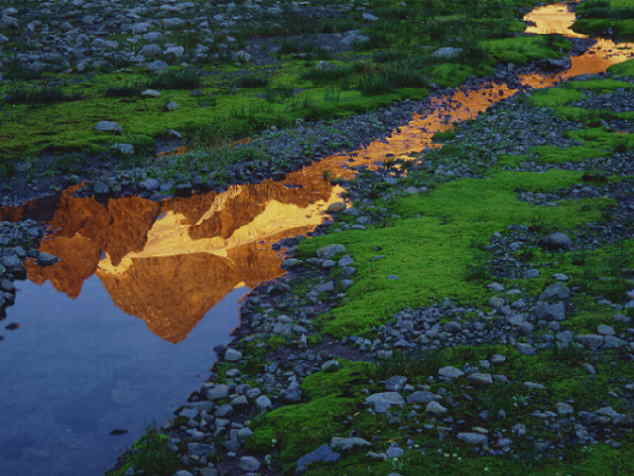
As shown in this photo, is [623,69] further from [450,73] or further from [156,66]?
[156,66]

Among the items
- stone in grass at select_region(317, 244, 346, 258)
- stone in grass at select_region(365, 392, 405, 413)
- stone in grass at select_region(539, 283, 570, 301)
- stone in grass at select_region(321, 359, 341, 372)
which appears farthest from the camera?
stone in grass at select_region(317, 244, 346, 258)

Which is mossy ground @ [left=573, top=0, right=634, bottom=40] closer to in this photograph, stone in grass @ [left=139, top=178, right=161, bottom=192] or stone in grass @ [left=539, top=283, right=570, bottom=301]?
stone in grass @ [left=139, top=178, right=161, bottom=192]

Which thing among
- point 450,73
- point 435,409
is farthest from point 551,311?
point 450,73

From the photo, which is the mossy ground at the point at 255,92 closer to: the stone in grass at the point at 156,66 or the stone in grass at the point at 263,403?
the stone in grass at the point at 156,66

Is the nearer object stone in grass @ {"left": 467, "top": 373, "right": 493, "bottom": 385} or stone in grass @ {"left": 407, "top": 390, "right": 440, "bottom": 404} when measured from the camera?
stone in grass @ {"left": 407, "top": 390, "right": 440, "bottom": 404}

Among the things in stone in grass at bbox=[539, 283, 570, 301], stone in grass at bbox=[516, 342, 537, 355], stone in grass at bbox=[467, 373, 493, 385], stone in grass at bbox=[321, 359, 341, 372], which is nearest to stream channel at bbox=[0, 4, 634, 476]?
stone in grass at bbox=[321, 359, 341, 372]

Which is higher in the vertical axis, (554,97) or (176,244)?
(554,97)

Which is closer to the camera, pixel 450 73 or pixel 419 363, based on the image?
pixel 419 363
